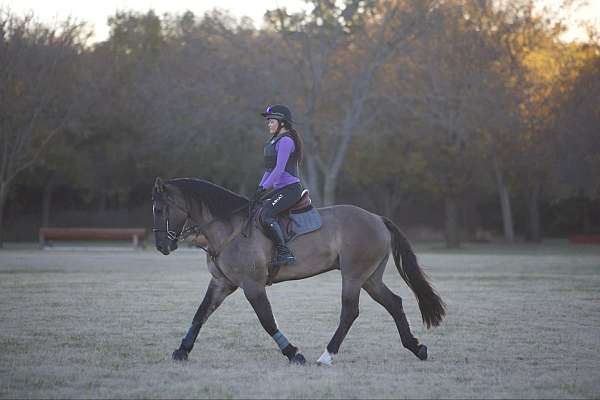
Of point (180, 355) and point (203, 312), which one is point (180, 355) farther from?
point (203, 312)

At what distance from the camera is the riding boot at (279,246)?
31.5 feet

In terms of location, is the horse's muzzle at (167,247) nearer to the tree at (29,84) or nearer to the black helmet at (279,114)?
the black helmet at (279,114)

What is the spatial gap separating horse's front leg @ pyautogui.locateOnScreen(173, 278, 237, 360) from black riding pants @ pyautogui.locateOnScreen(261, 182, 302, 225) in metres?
0.94

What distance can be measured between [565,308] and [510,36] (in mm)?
31305

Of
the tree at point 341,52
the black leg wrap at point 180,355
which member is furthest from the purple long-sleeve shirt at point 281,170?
the tree at point 341,52

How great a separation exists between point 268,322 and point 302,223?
1.30 metres

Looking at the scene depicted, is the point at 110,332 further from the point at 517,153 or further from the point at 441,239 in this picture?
the point at 441,239

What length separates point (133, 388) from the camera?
25.3 feet

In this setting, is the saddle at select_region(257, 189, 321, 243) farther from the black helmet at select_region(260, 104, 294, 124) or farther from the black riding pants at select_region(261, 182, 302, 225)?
the black helmet at select_region(260, 104, 294, 124)

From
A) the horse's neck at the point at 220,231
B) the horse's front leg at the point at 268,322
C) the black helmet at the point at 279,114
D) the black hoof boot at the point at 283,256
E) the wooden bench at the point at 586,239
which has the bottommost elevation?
the horse's front leg at the point at 268,322

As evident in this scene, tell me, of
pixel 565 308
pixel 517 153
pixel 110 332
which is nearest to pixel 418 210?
pixel 517 153

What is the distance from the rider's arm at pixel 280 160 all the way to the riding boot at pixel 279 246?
1.60 feet

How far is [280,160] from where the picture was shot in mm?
9578

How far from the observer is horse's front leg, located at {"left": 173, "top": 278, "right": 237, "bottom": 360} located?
9.36 meters
